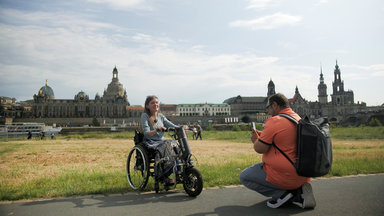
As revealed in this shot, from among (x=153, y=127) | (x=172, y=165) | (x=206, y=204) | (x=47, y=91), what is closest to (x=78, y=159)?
(x=153, y=127)

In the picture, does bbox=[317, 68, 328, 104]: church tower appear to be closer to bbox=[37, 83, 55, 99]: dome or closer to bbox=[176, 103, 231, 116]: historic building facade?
bbox=[176, 103, 231, 116]: historic building facade

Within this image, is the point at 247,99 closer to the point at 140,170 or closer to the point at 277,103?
the point at 140,170

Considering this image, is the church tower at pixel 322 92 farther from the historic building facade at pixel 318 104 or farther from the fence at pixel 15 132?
the fence at pixel 15 132

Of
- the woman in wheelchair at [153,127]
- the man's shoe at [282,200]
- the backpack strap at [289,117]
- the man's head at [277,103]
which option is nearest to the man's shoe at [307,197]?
the man's shoe at [282,200]

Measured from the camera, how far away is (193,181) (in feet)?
16.1

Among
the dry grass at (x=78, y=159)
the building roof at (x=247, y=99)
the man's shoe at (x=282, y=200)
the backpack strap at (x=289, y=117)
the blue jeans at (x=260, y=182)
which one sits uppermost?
Result: the building roof at (x=247, y=99)

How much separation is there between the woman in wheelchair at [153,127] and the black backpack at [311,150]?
2483 millimetres

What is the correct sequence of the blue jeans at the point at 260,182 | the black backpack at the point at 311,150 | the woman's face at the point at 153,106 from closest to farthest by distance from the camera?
the black backpack at the point at 311,150
the blue jeans at the point at 260,182
the woman's face at the point at 153,106

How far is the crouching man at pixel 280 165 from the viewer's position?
161 inches

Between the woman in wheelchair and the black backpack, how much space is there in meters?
2.48

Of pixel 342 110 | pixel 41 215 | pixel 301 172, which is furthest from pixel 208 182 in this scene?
pixel 342 110

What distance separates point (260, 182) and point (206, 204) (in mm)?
967

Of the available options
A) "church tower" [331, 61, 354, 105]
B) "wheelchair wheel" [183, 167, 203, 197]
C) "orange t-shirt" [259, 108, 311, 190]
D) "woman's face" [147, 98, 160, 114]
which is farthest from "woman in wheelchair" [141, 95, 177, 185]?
Result: "church tower" [331, 61, 354, 105]

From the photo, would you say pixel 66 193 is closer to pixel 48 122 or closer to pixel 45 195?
pixel 45 195
